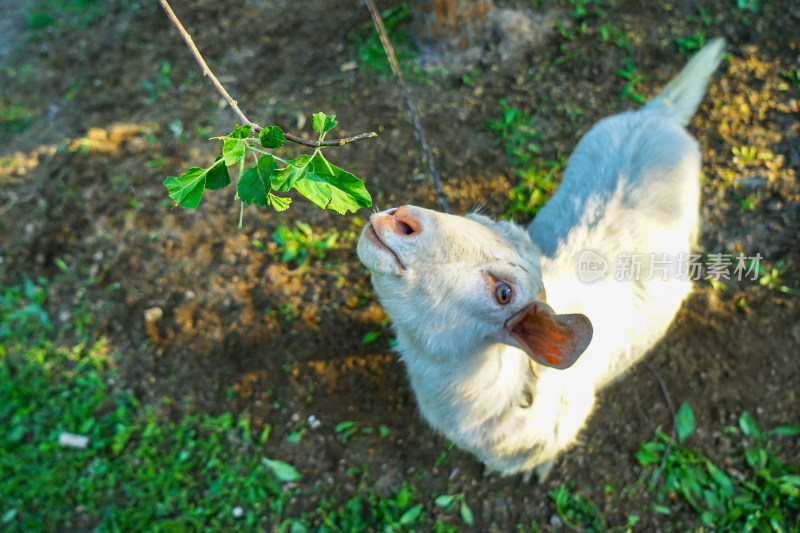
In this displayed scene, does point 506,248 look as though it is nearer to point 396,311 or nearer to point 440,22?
point 396,311

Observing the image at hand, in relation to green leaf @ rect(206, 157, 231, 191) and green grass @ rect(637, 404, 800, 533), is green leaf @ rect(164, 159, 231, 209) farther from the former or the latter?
green grass @ rect(637, 404, 800, 533)

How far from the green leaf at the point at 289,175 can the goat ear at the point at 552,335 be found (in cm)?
121

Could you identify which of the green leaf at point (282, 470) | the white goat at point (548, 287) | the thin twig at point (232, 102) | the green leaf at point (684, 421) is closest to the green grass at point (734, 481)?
the green leaf at point (684, 421)

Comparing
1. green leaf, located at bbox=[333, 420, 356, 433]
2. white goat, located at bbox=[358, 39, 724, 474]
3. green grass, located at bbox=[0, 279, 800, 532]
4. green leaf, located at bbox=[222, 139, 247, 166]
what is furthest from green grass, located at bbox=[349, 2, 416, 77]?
green leaf, located at bbox=[222, 139, 247, 166]

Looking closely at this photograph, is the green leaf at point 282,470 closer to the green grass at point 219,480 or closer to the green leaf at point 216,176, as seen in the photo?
the green grass at point 219,480

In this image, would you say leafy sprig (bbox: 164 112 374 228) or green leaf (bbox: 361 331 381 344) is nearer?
leafy sprig (bbox: 164 112 374 228)

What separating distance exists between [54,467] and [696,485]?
16.4 feet

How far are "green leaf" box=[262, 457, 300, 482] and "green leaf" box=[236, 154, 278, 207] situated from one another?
9.86 ft

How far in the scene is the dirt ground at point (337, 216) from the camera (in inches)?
153

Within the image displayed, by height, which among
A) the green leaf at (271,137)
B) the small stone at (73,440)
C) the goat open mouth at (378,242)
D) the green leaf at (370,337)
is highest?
the green leaf at (271,137)

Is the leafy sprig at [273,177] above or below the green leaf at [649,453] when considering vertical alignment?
above

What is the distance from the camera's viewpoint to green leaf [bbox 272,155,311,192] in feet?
4.51

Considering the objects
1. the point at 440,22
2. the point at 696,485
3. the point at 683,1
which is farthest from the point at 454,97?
the point at 696,485

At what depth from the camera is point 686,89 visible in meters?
3.94
